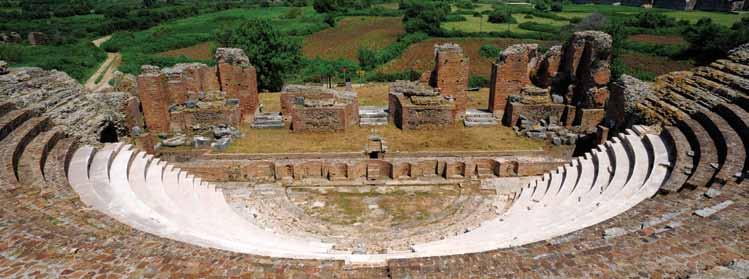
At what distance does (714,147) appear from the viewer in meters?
12.0

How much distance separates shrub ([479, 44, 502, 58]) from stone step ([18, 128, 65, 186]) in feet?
130

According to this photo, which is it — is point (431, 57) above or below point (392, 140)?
above

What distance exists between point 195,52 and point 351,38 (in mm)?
19259

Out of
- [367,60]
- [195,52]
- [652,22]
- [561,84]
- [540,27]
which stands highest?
[652,22]

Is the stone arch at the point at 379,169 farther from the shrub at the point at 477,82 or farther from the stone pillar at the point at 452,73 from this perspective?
the shrub at the point at 477,82

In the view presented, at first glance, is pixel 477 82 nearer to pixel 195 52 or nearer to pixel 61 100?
pixel 61 100

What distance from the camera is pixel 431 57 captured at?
4500 cm

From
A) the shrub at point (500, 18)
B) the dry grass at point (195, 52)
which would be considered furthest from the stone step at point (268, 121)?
the shrub at point (500, 18)

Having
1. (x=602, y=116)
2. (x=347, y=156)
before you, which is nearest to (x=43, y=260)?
(x=347, y=156)

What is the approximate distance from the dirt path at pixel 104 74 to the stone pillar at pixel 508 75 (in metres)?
31.4

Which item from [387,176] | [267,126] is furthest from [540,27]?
[387,176]

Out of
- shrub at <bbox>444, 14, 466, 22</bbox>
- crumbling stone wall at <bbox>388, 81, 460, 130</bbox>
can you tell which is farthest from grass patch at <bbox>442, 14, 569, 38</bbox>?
crumbling stone wall at <bbox>388, 81, 460, 130</bbox>

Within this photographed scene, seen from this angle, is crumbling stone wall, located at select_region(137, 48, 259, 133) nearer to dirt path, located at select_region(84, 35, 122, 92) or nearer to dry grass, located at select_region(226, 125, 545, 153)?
dry grass, located at select_region(226, 125, 545, 153)

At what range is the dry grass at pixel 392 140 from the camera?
64.2 feet
